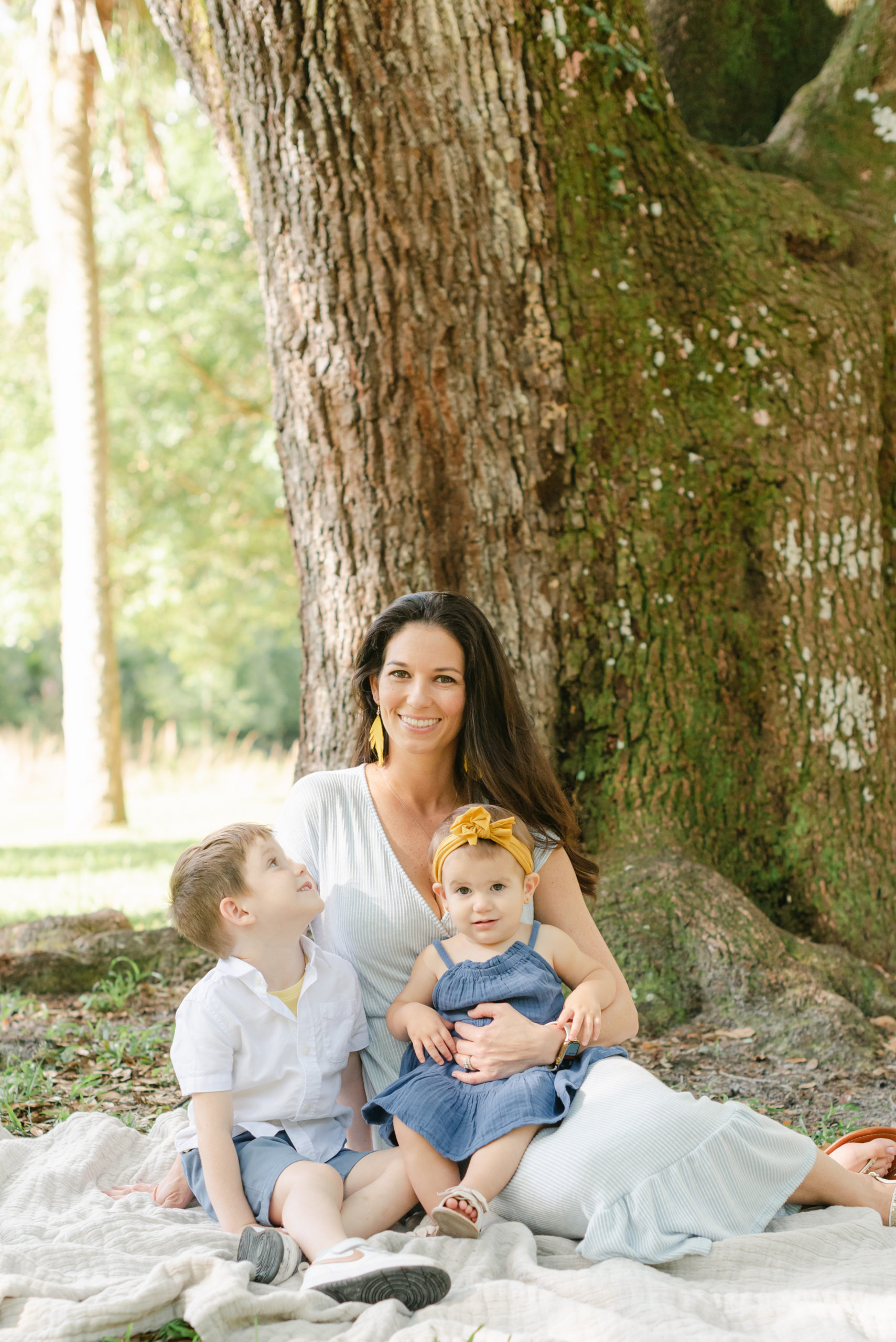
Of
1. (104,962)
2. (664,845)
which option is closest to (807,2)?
(664,845)

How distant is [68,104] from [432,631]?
10.0 m

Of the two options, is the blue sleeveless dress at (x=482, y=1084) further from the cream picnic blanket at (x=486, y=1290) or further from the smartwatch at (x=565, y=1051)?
the cream picnic blanket at (x=486, y=1290)

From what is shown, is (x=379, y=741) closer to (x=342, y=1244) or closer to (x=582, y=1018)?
(x=582, y=1018)

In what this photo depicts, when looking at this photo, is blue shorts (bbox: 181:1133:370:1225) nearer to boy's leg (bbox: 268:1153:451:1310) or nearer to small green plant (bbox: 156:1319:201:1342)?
boy's leg (bbox: 268:1153:451:1310)

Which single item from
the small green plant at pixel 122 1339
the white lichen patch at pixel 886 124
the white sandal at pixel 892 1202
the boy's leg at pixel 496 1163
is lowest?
the white sandal at pixel 892 1202

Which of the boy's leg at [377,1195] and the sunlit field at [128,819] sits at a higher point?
the boy's leg at [377,1195]

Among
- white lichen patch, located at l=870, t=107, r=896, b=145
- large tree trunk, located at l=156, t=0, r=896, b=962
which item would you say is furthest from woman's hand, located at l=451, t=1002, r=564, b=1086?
white lichen patch, located at l=870, t=107, r=896, b=145

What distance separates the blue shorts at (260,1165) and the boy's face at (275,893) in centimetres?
47

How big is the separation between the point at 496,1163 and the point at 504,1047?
246 mm

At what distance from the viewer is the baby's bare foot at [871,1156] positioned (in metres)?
2.65

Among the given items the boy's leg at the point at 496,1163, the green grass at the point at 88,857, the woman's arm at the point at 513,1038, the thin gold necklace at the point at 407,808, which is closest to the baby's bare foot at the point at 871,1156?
the woman's arm at the point at 513,1038

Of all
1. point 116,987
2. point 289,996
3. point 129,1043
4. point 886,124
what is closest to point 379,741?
point 289,996

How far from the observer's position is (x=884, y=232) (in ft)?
15.2

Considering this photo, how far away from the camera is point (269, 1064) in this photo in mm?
2518
